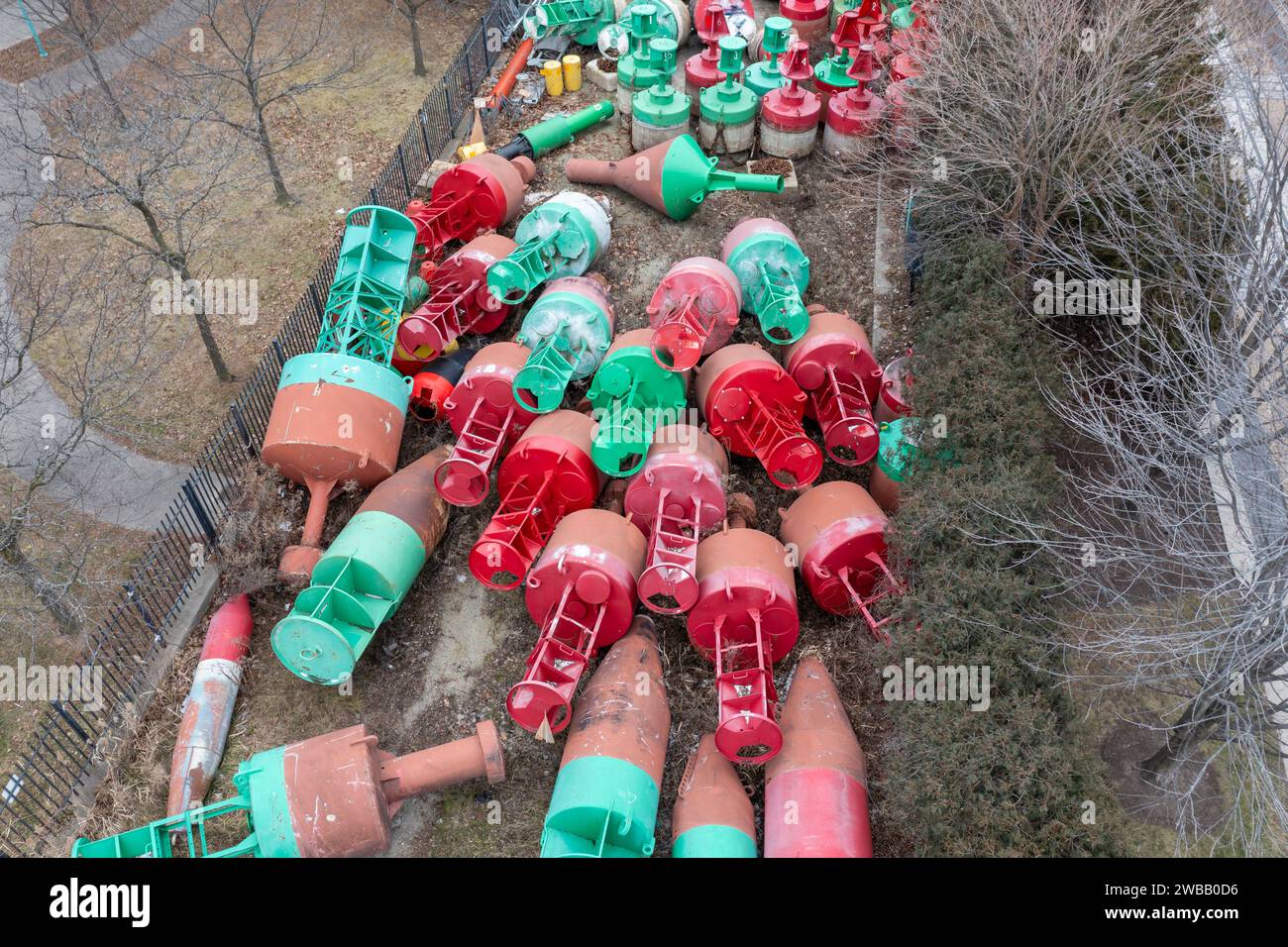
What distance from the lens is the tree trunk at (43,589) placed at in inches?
426

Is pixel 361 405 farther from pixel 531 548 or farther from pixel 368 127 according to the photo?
pixel 368 127

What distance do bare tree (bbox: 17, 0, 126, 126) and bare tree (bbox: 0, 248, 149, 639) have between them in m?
4.24

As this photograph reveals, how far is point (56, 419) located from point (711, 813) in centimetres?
1218

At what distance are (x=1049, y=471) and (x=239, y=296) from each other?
14161 mm

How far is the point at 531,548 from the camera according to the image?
37.1 feet

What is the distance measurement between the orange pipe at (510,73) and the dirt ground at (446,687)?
9.09 metres

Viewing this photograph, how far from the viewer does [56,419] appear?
14.6 metres

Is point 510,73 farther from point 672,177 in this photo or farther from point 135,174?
point 135,174

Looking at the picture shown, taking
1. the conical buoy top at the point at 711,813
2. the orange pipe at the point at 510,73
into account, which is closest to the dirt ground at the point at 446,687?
the conical buoy top at the point at 711,813

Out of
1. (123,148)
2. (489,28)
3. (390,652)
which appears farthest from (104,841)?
(489,28)

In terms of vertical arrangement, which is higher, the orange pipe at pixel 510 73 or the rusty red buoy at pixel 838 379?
the orange pipe at pixel 510 73

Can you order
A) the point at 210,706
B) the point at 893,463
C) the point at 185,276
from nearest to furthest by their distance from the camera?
the point at 210,706 < the point at 893,463 < the point at 185,276

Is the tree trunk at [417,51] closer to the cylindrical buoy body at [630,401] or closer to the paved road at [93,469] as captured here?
the paved road at [93,469]

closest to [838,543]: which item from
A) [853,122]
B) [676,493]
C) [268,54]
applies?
[676,493]
